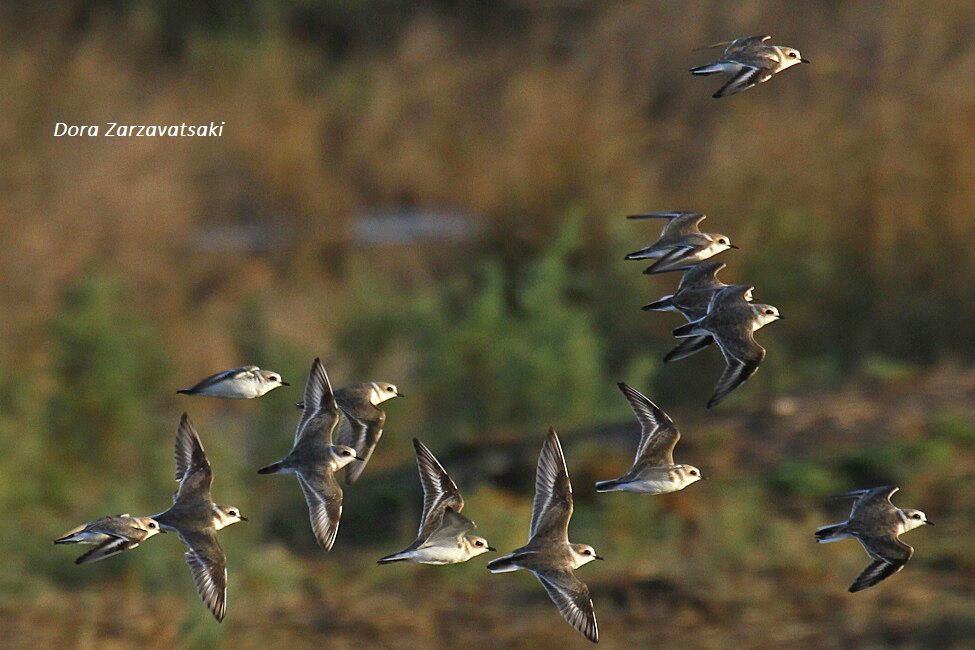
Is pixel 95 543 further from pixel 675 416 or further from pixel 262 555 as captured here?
pixel 675 416

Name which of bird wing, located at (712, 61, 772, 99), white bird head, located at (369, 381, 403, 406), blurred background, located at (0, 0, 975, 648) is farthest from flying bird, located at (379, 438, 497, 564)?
blurred background, located at (0, 0, 975, 648)

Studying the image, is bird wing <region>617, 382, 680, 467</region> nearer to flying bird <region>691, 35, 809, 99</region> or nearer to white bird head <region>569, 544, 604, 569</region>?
white bird head <region>569, 544, 604, 569</region>

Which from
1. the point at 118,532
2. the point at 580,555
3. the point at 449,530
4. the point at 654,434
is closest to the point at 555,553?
the point at 580,555

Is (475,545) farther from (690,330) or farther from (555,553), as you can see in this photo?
(690,330)

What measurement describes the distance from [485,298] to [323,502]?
420 centimetres

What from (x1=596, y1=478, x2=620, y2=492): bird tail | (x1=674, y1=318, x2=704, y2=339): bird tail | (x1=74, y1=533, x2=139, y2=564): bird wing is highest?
(x1=674, y1=318, x2=704, y2=339): bird tail

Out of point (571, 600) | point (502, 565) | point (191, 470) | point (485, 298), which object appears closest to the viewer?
point (502, 565)

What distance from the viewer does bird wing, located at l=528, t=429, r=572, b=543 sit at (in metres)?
2.56

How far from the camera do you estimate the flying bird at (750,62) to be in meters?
2.57

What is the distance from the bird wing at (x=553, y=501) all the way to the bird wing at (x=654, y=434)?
0.49 feet

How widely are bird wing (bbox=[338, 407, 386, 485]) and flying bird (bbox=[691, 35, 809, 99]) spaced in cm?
70

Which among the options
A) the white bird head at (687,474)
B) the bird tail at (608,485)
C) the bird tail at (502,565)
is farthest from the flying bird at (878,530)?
the bird tail at (502,565)

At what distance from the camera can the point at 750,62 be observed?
259 cm

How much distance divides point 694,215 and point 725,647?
2491mm
